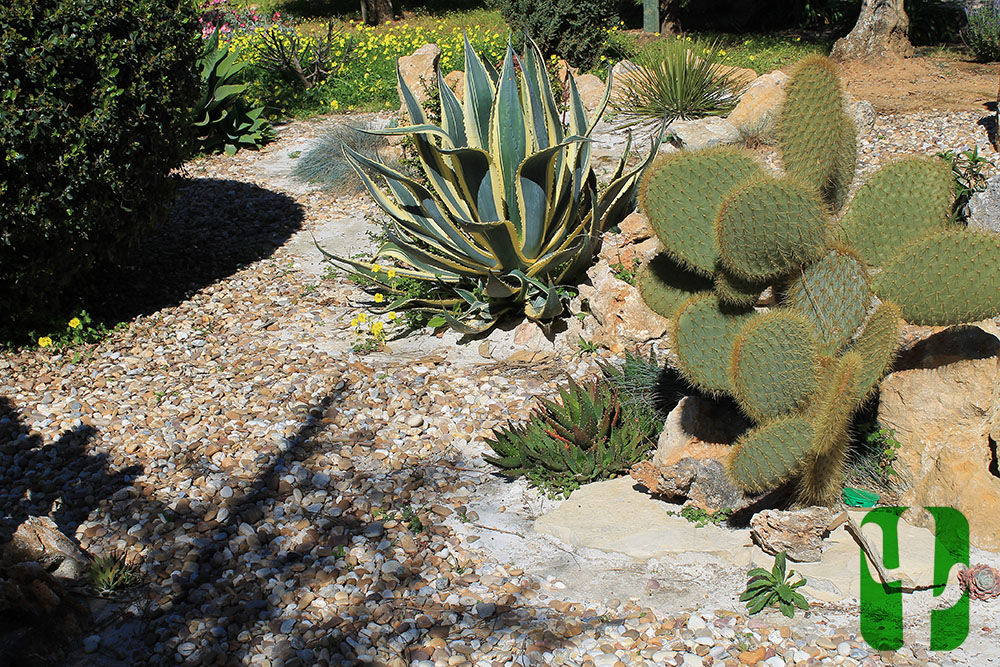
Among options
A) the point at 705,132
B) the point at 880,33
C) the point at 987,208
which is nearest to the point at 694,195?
the point at 987,208

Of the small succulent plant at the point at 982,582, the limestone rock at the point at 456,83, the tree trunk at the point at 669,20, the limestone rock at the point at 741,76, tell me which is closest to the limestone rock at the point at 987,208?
the small succulent plant at the point at 982,582

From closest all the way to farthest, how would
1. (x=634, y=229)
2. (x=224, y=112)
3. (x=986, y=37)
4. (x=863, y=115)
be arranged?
(x=634, y=229) < (x=863, y=115) < (x=224, y=112) < (x=986, y=37)

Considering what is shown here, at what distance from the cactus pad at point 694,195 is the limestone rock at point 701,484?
78 cm

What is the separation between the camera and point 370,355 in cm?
513

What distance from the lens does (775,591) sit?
2.91 meters

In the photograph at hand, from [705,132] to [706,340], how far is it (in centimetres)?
414

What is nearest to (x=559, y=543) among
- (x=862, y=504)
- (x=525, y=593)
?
(x=525, y=593)

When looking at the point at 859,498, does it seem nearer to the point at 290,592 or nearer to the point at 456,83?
the point at 290,592

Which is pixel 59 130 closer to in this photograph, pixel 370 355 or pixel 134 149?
pixel 134 149

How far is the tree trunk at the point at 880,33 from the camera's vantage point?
8867mm

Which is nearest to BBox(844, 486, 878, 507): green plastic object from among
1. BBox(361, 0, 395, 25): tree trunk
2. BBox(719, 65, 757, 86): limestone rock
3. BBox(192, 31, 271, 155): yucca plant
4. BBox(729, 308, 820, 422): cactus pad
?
BBox(729, 308, 820, 422): cactus pad

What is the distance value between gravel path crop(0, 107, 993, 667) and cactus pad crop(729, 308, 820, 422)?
28.5 inches

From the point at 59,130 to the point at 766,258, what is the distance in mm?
3963

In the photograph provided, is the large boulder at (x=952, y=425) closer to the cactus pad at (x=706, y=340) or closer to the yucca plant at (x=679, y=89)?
the cactus pad at (x=706, y=340)
